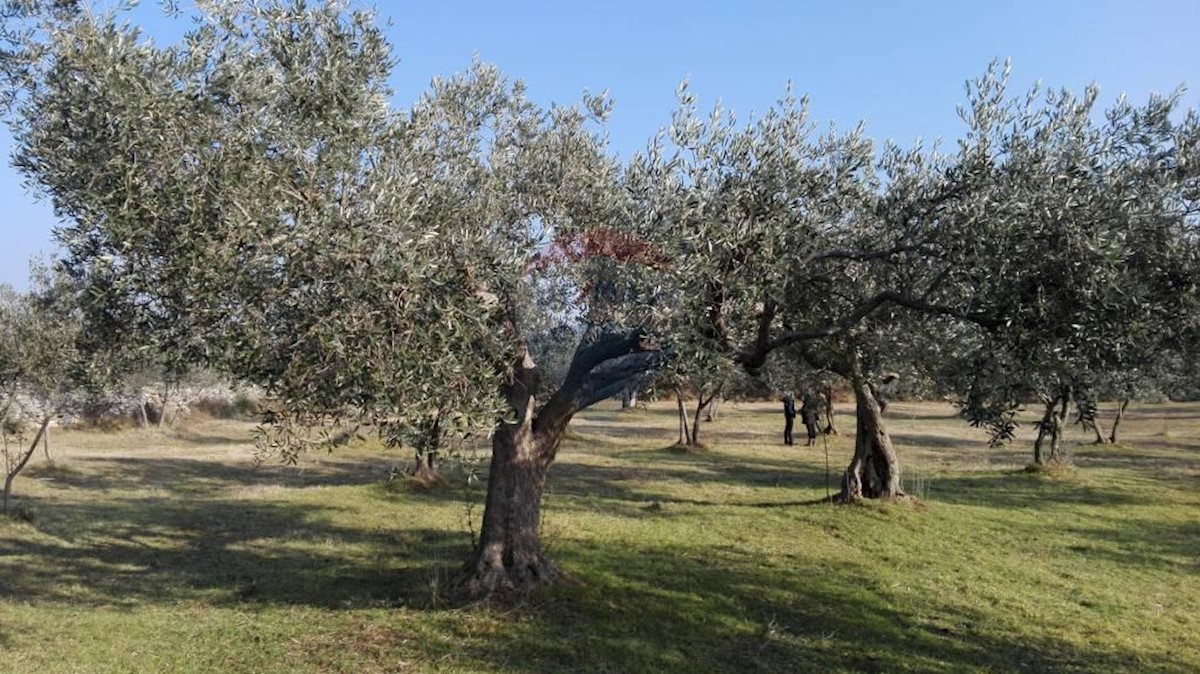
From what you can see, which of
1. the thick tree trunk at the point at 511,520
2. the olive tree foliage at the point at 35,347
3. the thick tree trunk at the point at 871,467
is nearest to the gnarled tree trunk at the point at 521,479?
the thick tree trunk at the point at 511,520

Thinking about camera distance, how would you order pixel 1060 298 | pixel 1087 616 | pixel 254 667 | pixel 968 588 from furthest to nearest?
pixel 968 588 → pixel 1087 616 → pixel 254 667 → pixel 1060 298

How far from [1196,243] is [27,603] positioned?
18332 mm

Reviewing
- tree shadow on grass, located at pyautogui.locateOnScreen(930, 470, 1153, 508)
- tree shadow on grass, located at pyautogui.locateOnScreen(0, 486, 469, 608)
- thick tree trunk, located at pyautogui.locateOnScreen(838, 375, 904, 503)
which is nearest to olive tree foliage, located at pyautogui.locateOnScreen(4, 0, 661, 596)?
tree shadow on grass, located at pyautogui.locateOnScreen(0, 486, 469, 608)

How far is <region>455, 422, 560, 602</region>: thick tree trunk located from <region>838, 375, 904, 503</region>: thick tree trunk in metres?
12.9

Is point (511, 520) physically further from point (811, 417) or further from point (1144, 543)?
point (811, 417)

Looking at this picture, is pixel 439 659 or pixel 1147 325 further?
pixel 439 659

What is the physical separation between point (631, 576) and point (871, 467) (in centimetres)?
1110

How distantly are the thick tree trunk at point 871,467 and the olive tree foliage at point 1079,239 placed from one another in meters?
14.5

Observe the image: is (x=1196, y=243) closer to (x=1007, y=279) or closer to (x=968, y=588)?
(x=1007, y=279)

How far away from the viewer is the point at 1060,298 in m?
9.70

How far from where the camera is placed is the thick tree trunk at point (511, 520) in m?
14.6

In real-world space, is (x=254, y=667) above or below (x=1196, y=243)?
below

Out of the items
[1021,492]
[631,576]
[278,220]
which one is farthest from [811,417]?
[278,220]

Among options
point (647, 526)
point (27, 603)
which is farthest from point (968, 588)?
point (27, 603)
